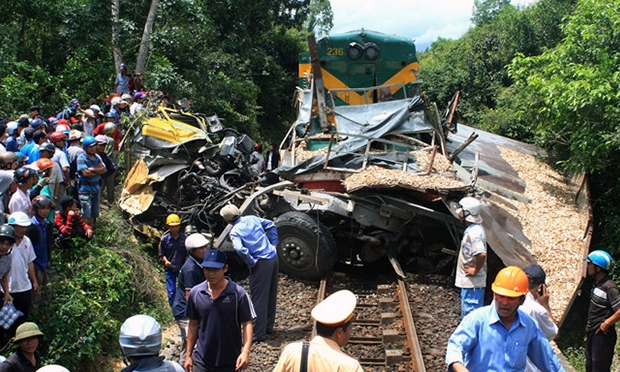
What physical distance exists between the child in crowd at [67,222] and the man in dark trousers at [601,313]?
549 centimetres

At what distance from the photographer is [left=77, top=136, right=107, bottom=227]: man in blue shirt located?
8703mm

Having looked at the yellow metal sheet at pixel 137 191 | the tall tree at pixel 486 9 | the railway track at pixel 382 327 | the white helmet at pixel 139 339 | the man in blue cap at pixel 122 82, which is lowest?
the railway track at pixel 382 327

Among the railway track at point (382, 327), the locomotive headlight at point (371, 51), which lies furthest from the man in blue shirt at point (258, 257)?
the locomotive headlight at point (371, 51)

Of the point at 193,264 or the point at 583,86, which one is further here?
the point at 583,86

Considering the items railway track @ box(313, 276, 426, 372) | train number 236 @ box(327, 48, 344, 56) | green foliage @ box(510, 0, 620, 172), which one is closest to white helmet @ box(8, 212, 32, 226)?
railway track @ box(313, 276, 426, 372)

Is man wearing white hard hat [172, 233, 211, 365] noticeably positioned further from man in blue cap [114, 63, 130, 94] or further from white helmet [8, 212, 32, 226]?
man in blue cap [114, 63, 130, 94]

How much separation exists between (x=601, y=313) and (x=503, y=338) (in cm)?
270

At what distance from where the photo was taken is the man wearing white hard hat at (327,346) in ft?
11.0

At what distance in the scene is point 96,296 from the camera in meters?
7.53

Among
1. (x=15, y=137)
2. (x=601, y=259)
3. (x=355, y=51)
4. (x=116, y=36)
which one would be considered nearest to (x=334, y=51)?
(x=355, y=51)

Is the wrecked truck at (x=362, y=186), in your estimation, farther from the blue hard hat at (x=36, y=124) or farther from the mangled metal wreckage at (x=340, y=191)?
the blue hard hat at (x=36, y=124)

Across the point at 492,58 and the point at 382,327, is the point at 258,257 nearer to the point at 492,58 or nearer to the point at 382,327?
the point at 382,327

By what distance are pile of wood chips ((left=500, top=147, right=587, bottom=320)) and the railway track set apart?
193 cm

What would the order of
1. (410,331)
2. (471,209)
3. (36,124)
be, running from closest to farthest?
(471,209) < (410,331) < (36,124)
